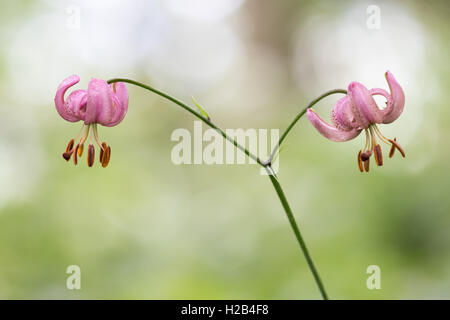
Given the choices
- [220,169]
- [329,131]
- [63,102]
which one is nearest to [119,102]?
[63,102]

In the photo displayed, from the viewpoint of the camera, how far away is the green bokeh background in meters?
3.32

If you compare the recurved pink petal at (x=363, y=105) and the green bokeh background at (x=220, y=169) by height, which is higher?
the green bokeh background at (x=220, y=169)

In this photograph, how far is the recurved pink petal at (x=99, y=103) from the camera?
56.7 inches

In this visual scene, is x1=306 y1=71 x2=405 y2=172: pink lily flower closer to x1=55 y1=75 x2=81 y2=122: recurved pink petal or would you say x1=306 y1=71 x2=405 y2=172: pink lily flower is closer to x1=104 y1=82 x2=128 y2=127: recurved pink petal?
x1=104 y1=82 x2=128 y2=127: recurved pink petal

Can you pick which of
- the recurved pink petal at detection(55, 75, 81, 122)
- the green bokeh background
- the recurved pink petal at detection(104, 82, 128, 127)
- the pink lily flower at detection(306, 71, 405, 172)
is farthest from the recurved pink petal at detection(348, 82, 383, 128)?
the green bokeh background

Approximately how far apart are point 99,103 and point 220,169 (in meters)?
4.40

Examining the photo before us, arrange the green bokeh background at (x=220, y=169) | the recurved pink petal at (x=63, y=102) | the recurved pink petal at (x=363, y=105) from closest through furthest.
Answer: the recurved pink petal at (x=363, y=105)
the recurved pink petal at (x=63, y=102)
the green bokeh background at (x=220, y=169)

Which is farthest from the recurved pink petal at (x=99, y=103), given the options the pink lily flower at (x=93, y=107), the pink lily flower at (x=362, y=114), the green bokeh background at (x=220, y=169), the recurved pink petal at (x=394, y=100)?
the green bokeh background at (x=220, y=169)

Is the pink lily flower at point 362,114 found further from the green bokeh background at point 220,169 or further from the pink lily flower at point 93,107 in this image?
the green bokeh background at point 220,169

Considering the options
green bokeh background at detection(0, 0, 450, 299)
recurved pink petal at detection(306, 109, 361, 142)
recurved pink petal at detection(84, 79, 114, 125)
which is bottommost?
recurved pink petal at detection(306, 109, 361, 142)

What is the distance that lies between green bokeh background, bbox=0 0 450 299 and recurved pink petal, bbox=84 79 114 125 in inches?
69.4

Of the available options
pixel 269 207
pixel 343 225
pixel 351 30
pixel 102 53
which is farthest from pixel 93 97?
pixel 351 30

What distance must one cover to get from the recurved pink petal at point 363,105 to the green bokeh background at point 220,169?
179 centimetres

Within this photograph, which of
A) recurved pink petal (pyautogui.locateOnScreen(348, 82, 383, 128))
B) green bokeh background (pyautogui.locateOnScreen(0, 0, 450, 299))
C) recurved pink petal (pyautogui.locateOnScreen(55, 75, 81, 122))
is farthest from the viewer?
green bokeh background (pyautogui.locateOnScreen(0, 0, 450, 299))
